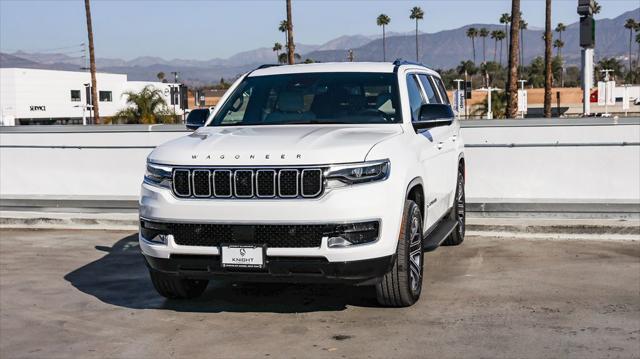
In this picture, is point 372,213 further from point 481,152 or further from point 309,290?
point 481,152

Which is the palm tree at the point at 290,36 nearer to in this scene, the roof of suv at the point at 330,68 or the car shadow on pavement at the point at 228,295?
the roof of suv at the point at 330,68

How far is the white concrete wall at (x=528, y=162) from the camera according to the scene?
11609 millimetres

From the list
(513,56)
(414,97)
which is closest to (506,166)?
(414,97)

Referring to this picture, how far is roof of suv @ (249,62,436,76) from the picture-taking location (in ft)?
26.2

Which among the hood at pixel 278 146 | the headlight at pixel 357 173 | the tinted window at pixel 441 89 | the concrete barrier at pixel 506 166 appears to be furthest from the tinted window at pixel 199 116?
the concrete barrier at pixel 506 166

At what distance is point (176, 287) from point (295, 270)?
1.46 metres

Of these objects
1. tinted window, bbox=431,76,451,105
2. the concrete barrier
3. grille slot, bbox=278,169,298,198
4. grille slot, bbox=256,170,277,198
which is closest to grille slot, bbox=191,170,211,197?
grille slot, bbox=256,170,277,198

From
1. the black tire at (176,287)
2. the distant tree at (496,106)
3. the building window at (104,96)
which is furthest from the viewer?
the building window at (104,96)

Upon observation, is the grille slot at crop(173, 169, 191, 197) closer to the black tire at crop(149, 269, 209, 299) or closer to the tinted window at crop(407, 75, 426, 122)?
the black tire at crop(149, 269, 209, 299)

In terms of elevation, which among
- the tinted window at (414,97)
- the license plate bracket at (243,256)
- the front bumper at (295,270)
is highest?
the tinted window at (414,97)

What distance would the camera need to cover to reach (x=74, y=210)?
12.8 meters

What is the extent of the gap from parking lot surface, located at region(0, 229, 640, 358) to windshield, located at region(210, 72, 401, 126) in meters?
1.54

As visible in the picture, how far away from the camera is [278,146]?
636 centimetres

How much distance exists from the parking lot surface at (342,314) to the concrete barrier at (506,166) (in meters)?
2.20
